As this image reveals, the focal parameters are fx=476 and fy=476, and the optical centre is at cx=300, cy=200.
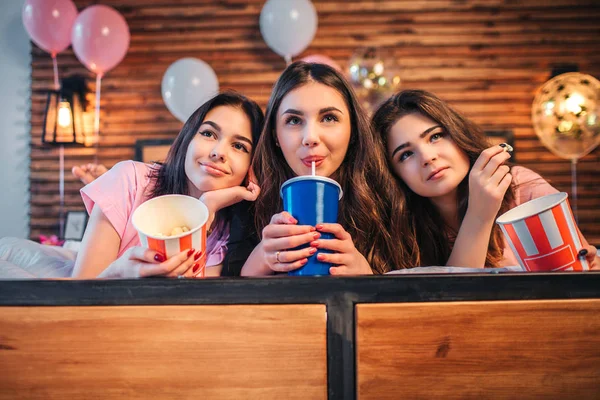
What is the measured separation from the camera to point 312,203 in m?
1.15

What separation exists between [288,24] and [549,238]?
4218 millimetres

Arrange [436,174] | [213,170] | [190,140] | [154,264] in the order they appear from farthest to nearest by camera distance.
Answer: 1. [190,140]
2. [213,170]
3. [436,174]
4. [154,264]

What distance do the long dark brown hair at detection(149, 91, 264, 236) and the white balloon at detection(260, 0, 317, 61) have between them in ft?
10.6

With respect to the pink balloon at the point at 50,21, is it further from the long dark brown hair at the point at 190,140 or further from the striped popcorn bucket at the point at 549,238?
the striped popcorn bucket at the point at 549,238

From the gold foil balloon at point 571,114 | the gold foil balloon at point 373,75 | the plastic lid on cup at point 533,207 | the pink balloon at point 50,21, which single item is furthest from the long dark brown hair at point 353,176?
the pink balloon at point 50,21

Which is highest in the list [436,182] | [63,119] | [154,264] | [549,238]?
[63,119]

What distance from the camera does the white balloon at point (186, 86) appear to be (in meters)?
4.85

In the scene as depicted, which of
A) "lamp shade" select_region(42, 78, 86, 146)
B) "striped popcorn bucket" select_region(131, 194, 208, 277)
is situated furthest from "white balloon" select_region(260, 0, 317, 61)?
"striped popcorn bucket" select_region(131, 194, 208, 277)

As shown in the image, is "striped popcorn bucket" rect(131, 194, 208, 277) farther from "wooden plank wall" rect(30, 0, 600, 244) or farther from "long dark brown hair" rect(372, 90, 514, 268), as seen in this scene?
"wooden plank wall" rect(30, 0, 600, 244)

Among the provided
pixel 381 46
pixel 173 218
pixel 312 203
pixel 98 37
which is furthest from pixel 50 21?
pixel 312 203

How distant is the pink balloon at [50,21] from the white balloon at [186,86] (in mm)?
1194

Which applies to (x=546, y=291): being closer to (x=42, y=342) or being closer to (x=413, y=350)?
(x=413, y=350)

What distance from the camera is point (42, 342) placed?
0.89m

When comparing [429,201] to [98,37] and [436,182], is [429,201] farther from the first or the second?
[98,37]
